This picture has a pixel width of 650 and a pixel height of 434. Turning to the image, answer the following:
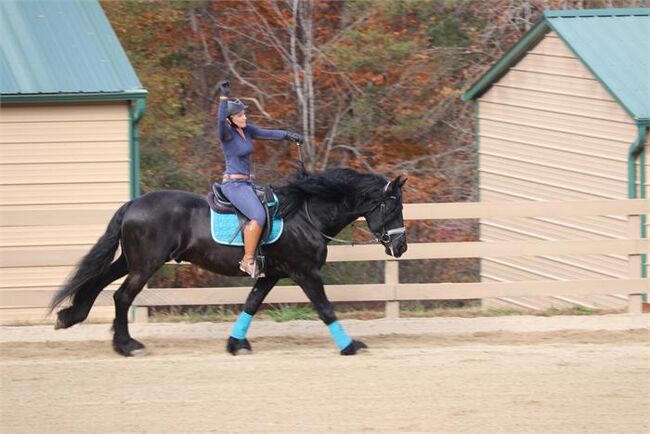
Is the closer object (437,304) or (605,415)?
(605,415)

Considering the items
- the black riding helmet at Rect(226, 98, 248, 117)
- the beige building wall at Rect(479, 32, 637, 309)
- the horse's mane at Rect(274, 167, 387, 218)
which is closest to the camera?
the black riding helmet at Rect(226, 98, 248, 117)

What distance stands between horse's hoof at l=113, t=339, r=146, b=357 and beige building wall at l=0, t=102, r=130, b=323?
3355 millimetres

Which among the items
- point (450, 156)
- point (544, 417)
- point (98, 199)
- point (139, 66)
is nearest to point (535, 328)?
point (544, 417)

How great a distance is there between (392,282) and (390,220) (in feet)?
7.26

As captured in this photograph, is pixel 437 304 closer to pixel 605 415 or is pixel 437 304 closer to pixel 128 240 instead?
pixel 128 240

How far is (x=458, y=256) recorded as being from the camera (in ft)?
39.5

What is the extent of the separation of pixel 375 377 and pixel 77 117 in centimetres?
614

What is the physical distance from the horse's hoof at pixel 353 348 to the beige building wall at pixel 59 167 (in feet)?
14.7

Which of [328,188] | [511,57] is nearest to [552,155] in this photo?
[511,57]

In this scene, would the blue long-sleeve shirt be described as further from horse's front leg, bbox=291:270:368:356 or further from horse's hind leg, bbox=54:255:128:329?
horse's hind leg, bbox=54:255:128:329

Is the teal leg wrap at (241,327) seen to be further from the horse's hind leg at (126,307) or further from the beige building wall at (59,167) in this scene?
the beige building wall at (59,167)

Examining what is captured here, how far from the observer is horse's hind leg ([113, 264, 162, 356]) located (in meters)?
9.78

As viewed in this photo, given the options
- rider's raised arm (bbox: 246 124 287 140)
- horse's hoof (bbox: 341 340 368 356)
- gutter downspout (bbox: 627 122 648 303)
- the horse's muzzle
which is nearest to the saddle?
rider's raised arm (bbox: 246 124 287 140)

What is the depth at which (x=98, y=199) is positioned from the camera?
13.1 metres
